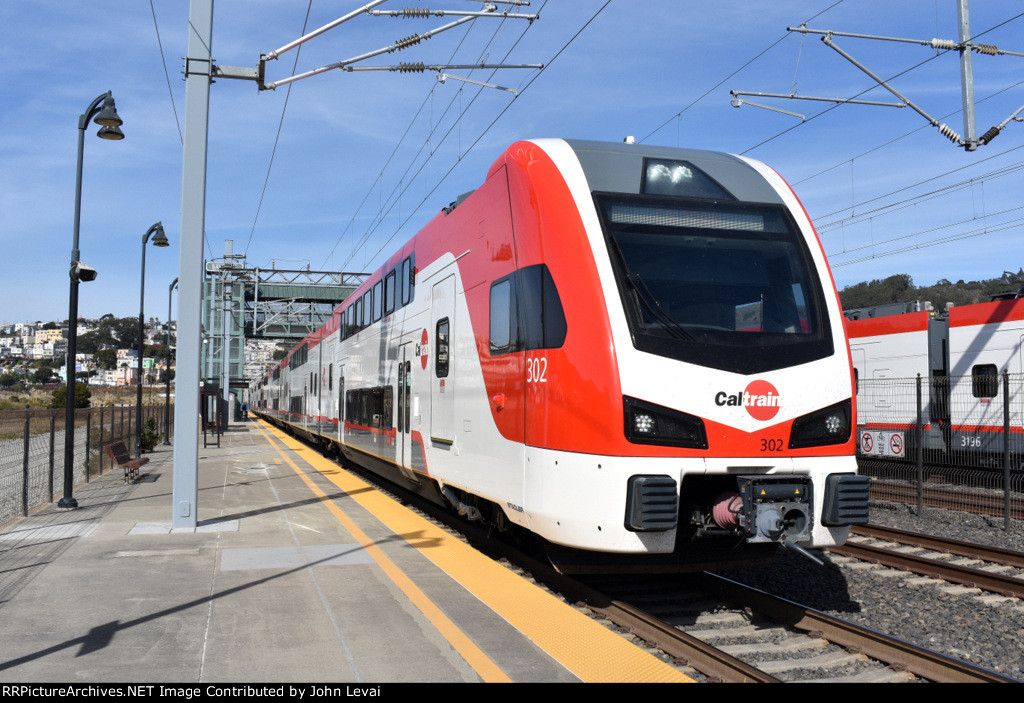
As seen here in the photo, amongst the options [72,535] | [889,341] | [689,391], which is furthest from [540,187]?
[889,341]

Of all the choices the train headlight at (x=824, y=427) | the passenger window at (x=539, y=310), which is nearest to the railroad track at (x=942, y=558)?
the train headlight at (x=824, y=427)

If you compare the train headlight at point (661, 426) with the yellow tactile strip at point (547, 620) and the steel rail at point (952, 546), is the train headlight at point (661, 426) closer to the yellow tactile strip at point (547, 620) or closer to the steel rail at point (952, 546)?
the yellow tactile strip at point (547, 620)

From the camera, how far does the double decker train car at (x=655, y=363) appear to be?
5.62 metres

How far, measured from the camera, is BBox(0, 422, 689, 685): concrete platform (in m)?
4.88

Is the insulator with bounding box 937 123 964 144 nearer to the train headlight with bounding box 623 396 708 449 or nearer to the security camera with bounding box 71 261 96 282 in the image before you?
the train headlight with bounding box 623 396 708 449

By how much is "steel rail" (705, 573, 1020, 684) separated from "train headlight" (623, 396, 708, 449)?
5.25 feet

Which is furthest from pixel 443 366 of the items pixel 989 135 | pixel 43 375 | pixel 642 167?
pixel 43 375

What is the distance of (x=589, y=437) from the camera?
5652 millimetres

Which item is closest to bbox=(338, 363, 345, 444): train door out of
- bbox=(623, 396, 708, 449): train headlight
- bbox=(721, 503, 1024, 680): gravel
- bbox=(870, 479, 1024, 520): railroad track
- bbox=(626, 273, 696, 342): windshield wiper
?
bbox=(870, 479, 1024, 520): railroad track

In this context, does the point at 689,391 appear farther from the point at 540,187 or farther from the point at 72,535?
the point at 72,535

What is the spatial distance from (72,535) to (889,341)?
17239 mm

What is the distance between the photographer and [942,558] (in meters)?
9.27

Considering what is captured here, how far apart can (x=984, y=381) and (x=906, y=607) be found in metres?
11.6

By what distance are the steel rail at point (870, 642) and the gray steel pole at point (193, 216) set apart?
6464 millimetres
